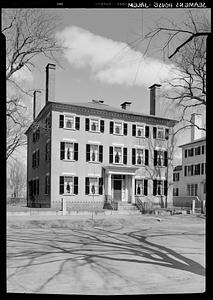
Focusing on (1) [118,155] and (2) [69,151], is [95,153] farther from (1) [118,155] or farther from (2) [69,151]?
(2) [69,151]

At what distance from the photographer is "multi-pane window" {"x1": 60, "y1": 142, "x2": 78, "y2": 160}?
691 inches

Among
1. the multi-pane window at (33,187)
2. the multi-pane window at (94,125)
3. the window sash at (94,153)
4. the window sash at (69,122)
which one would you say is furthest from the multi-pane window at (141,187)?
the multi-pane window at (33,187)

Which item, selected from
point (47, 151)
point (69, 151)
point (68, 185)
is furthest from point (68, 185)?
point (47, 151)

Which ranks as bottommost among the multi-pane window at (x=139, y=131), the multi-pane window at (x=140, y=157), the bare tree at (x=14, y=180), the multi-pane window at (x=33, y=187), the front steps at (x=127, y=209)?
the front steps at (x=127, y=209)

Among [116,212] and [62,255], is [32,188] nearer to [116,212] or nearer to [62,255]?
[116,212]

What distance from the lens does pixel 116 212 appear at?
1645 cm

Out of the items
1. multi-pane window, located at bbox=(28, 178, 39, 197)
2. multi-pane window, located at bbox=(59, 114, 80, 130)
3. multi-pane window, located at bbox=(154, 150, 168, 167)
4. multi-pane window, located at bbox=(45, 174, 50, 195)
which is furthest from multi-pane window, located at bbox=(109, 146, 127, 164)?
Answer: multi-pane window, located at bbox=(28, 178, 39, 197)

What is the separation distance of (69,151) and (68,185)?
79.8 inches

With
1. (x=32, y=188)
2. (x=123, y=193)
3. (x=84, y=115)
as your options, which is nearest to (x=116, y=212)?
(x=123, y=193)

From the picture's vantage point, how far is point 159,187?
18.8m

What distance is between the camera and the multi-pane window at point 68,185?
57.3 feet

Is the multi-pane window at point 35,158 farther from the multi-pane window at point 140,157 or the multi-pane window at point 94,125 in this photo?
the multi-pane window at point 140,157
